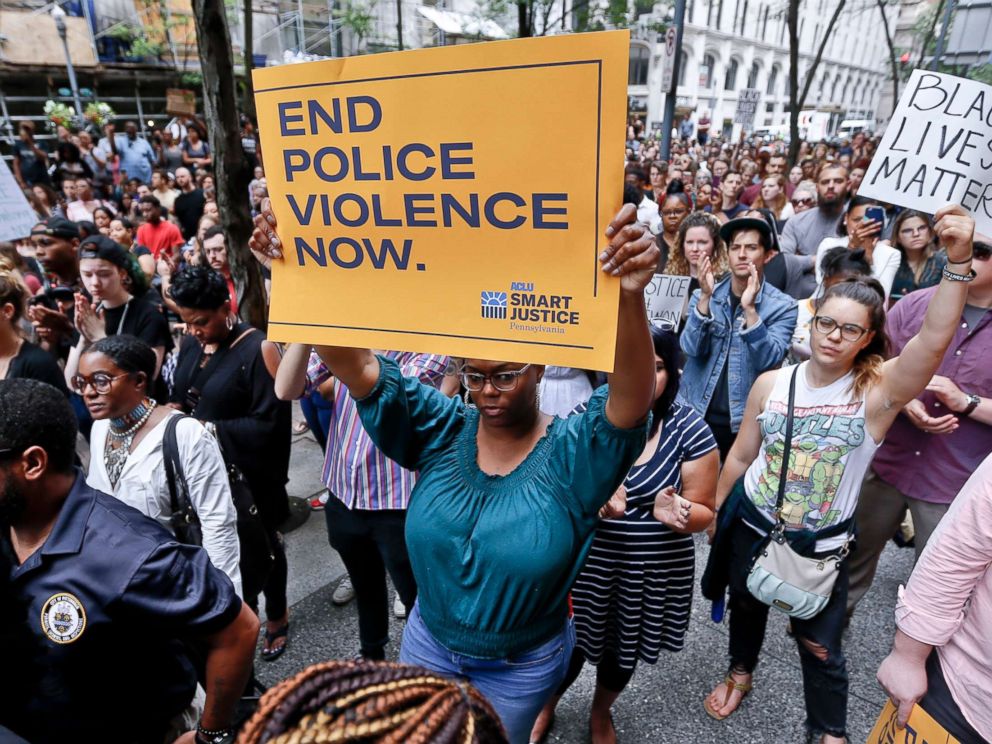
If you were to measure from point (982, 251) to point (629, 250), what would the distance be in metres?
2.08

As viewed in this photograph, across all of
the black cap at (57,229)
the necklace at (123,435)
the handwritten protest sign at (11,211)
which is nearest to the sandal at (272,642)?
the necklace at (123,435)

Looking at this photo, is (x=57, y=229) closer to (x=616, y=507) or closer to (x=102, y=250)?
(x=102, y=250)

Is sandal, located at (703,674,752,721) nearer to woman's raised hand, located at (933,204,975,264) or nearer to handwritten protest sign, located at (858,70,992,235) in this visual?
woman's raised hand, located at (933,204,975,264)

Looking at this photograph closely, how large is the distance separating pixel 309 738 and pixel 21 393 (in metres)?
1.35

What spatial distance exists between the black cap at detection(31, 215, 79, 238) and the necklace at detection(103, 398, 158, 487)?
9.54 ft

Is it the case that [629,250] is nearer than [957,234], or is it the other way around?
[629,250]

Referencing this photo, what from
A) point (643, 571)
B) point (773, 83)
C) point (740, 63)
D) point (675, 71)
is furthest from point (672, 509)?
point (773, 83)

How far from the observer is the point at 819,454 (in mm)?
2336

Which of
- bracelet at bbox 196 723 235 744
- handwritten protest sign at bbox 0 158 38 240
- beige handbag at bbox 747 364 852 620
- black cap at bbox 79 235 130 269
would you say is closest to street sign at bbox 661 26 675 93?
black cap at bbox 79 235 130 269

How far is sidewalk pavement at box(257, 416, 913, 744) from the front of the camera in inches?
108

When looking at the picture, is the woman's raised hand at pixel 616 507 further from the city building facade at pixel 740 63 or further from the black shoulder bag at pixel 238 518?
the city building facade at pixel 740 63

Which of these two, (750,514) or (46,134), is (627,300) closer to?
(750,514)

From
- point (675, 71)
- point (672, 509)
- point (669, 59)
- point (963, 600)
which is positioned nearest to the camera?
point (963, 600)

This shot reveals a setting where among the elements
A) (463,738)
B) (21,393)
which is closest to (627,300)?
(463,738)
